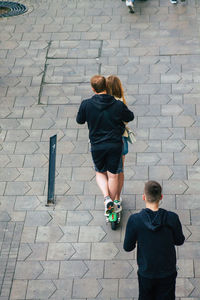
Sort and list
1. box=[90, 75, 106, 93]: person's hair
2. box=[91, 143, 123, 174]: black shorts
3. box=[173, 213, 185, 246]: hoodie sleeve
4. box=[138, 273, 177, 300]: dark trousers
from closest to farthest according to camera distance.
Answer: box=[173, 213, 185, 246]: hoodie sleeve
box=[138, 273, 177, 300]: dark trousers
box=[90, 75, 106, 93]: person's hair
box=[91, 143, 123, 174]: black shorts

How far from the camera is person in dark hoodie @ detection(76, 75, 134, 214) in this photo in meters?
7.03

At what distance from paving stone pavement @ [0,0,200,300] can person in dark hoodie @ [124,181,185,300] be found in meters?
1.32

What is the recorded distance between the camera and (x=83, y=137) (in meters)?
9.28

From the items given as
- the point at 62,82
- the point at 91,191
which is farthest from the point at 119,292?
the point at 62,82

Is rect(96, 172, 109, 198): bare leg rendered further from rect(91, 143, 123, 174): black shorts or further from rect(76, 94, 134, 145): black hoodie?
rect(76, 94, 134, 145): black hoodie

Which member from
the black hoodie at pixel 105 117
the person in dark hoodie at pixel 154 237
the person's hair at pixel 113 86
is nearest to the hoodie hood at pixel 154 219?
the person in dark hoodie at pixel 154 237

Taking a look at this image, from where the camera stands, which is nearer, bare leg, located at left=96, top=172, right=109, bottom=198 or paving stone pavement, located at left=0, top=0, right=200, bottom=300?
paving stone pavement, located at left=0, top=0, right=200, bottom=300

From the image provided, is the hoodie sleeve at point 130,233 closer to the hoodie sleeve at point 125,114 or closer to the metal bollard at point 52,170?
the hoodie sleeve at point 125,114

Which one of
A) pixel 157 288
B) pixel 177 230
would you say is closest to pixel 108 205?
pixel 157 288

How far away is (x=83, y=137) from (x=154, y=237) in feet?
13.4

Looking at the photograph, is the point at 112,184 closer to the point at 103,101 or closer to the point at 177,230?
the point at 103,101

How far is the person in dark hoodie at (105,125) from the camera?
23.1 ft

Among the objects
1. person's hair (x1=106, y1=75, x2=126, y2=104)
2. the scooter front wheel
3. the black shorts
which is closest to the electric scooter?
the scooter front wheel

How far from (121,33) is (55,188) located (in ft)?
15.0
